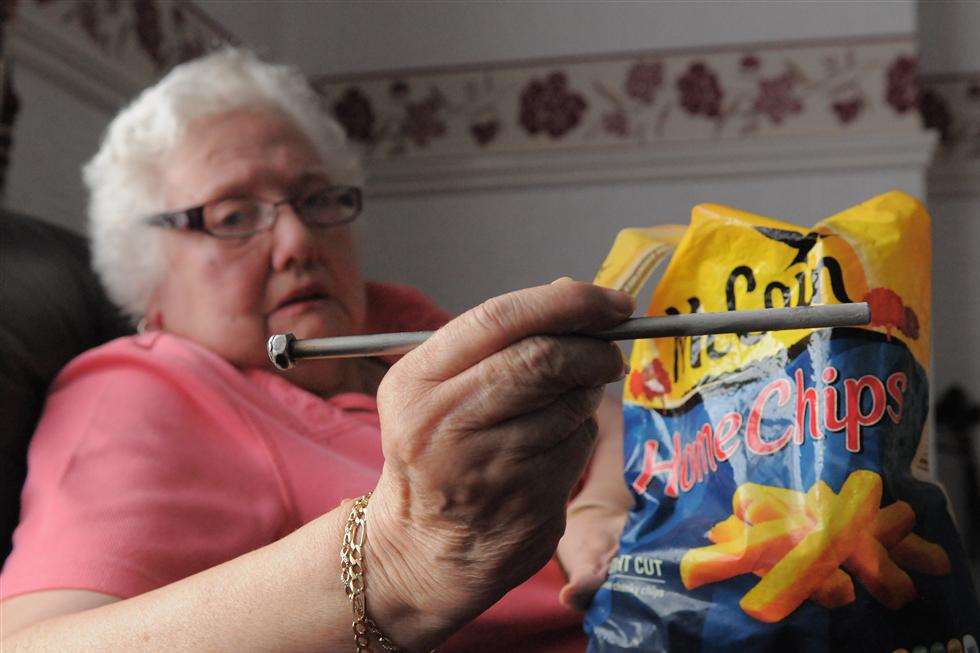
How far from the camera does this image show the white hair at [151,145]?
0.83 m

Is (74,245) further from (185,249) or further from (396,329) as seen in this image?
(396,329)

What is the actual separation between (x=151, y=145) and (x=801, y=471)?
0.60 metres

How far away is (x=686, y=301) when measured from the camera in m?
0.55

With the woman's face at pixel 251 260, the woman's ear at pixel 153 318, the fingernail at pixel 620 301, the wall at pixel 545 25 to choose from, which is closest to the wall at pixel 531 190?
the wall at pixel 545 25

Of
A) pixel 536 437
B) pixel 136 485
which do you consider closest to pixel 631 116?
pixel 136 485

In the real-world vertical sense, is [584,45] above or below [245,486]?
above

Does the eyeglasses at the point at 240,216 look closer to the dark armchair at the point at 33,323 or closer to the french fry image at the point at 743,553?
the dark armchair at the point at 33,323

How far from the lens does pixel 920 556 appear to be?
47 centimetres

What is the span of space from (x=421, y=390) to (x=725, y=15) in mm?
471

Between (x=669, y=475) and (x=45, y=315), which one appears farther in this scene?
(x=45, y=315)

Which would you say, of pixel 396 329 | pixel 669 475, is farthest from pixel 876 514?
pixel 396 329

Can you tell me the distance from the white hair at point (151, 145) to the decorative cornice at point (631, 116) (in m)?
0.09

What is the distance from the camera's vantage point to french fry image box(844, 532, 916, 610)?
452 mm

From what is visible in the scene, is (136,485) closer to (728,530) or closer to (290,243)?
(290,243)
